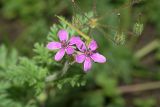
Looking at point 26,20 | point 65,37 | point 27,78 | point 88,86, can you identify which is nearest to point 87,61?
point 65,37

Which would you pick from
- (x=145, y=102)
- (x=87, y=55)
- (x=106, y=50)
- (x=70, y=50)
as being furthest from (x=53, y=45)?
(x=145, y=102)

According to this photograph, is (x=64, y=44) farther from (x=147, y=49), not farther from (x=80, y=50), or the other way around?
(x=147, y=49)

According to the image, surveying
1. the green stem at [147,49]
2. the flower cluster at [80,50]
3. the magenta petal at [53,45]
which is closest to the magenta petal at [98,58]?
the flower cluster at [80,50]

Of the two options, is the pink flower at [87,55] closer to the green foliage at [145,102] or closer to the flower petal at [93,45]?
the flower petal at [93,45]

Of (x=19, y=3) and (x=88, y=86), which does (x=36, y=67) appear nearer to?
(x=88, y=86)

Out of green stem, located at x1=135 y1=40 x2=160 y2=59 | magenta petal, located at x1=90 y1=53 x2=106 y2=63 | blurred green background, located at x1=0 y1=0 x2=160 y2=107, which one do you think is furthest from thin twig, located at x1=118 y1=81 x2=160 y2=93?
magenta petal, located at x1=90 y1=53 x2=106 y2=63

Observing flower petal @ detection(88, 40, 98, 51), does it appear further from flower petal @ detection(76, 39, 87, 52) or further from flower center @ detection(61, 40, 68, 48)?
flower center @ detection(61, 40, 68, 48)
